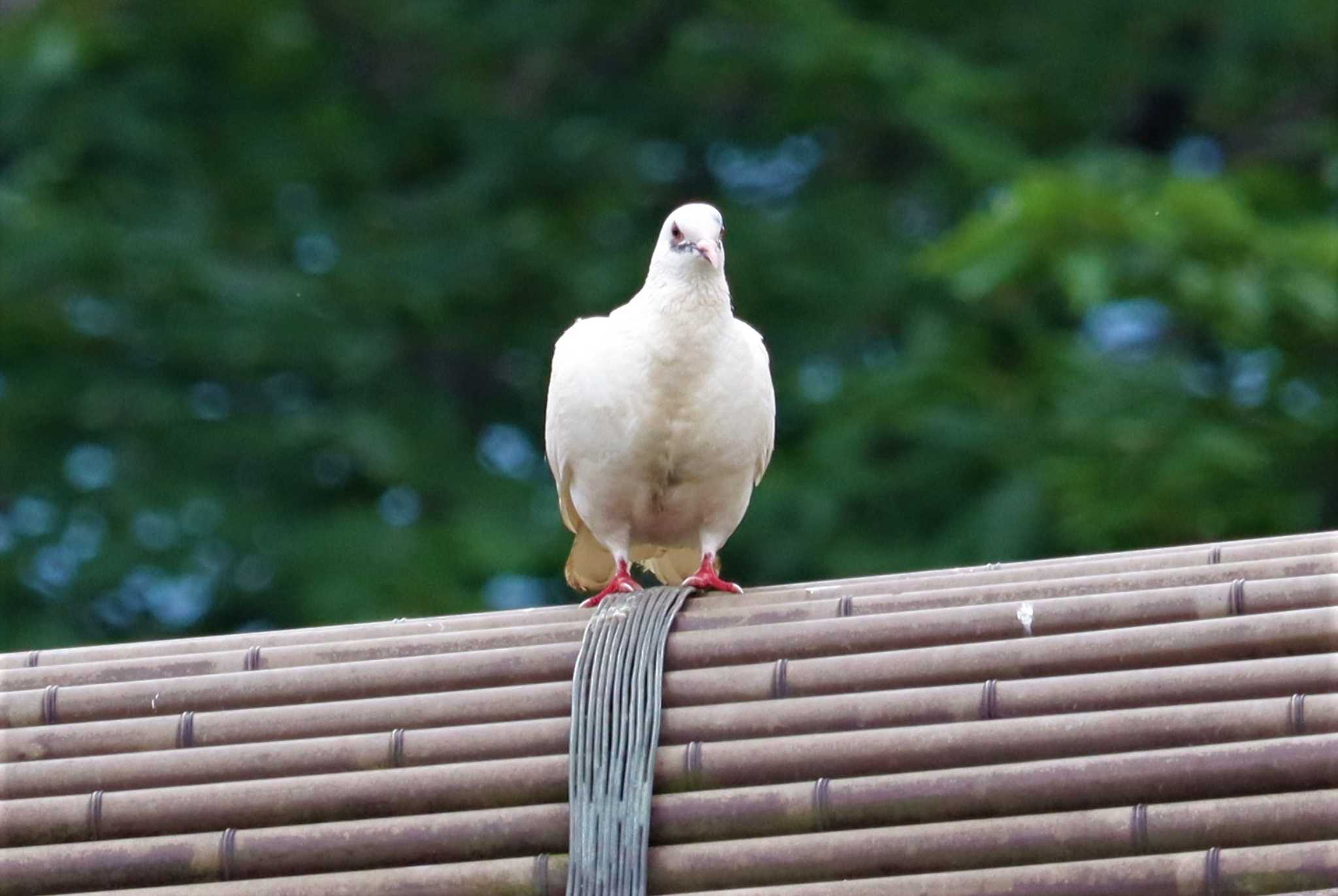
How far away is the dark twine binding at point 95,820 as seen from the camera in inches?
140

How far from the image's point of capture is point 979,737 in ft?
10.7

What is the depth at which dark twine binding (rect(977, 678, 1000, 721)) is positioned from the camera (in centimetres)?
335

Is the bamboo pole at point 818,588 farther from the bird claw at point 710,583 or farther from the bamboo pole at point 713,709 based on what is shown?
the bird claw at point 710,583

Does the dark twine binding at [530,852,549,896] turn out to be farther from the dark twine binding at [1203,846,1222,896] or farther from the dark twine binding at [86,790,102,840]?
the dark twine binding at [1203,846,1222,896]

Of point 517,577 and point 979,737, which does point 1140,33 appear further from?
point 979,737

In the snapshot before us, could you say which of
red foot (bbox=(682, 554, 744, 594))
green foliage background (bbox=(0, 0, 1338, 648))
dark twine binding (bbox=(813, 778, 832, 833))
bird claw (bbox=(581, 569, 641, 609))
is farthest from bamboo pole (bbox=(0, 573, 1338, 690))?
green foliage background (bbox=(0, 0, 1338, 648))

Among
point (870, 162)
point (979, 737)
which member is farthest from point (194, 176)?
point (979, 737)

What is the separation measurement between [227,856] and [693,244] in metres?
1.85

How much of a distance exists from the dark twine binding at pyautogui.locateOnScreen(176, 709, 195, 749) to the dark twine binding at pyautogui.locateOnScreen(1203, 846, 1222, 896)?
1.67 m

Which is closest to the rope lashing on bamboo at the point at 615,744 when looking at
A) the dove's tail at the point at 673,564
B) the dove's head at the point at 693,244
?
the dove's head at the point at 693,244

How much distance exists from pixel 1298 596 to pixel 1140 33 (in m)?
9.35

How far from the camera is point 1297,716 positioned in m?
3.13

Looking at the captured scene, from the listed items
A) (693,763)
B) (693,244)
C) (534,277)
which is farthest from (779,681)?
(534,277)

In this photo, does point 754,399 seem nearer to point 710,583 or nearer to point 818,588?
point 710,583
